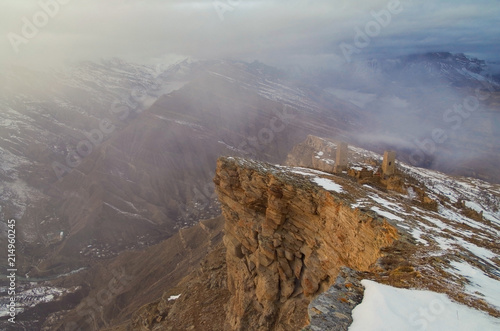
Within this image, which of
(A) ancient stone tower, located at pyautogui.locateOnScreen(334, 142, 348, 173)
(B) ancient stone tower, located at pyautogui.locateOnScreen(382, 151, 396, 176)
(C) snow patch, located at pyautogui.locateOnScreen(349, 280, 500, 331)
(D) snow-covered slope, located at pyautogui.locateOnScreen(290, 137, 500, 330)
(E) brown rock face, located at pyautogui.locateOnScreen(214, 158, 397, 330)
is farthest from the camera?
(A) ancient stone tower, located at pyautogui.locateOnScreen(334, 142, 348, 173)

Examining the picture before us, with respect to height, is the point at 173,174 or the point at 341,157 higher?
the point at 341,157

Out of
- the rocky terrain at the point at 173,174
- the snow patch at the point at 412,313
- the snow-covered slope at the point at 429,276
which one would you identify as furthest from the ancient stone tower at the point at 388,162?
the snow patch at the point at 412,313

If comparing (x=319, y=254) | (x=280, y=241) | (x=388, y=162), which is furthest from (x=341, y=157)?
(x=319, y=254)

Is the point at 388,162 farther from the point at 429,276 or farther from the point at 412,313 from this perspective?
the point at 412,313

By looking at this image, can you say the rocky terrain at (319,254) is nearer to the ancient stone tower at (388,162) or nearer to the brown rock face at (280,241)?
the brown rock face at (280,241)

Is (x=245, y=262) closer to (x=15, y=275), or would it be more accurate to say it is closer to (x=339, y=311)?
(x=339, y=311)

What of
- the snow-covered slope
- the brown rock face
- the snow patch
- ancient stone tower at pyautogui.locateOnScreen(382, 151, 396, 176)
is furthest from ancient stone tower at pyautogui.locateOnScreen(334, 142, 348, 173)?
the snow patch

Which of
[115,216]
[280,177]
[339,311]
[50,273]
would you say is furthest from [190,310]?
[115,216]

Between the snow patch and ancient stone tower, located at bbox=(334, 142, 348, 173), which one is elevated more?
the snow patch

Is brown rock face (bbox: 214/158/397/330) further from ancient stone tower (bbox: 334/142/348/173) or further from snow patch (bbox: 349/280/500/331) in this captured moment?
ancient stone tower (bbox: 334/142/348/173)
